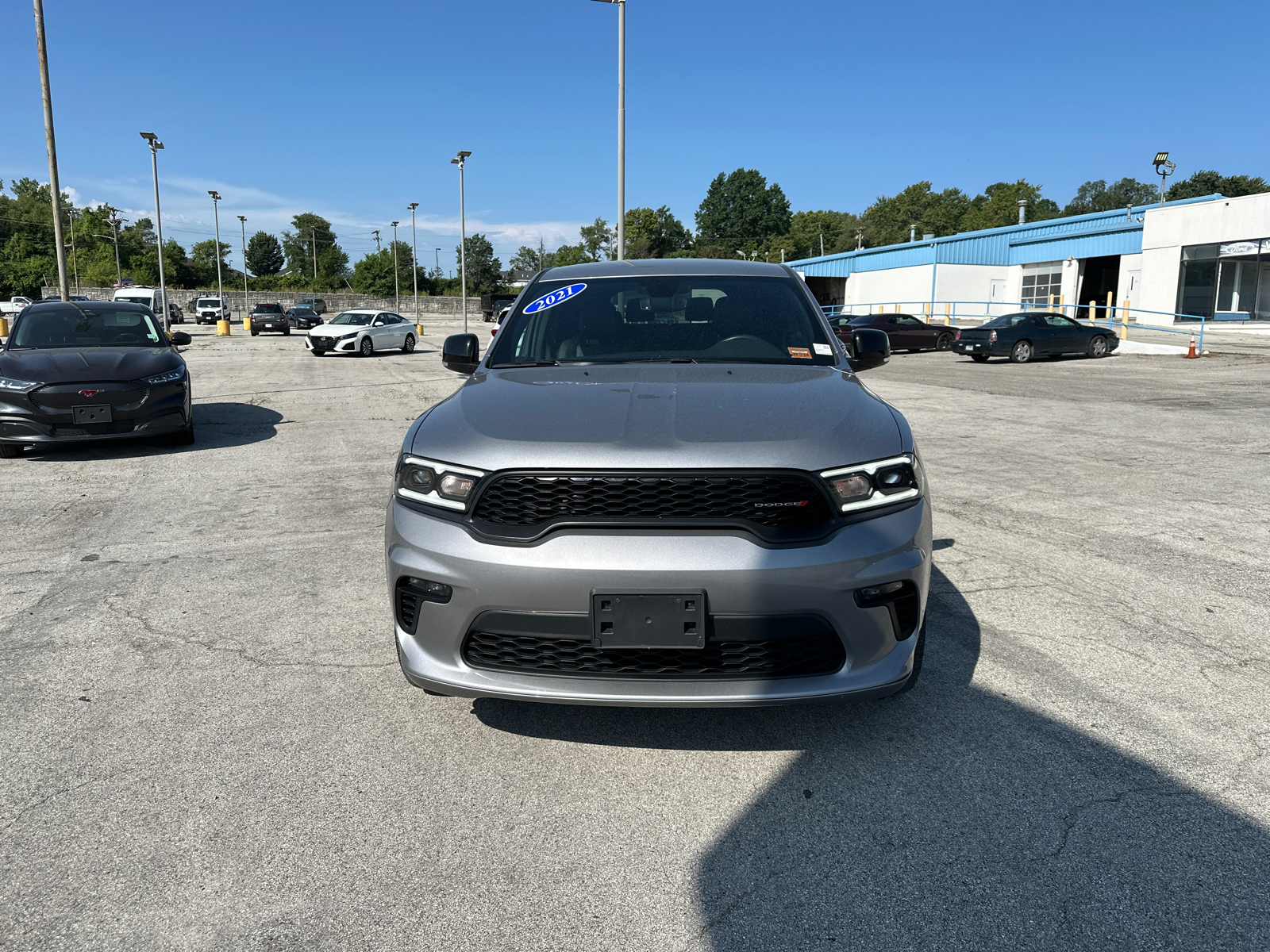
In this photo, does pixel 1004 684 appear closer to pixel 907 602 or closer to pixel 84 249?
pixel 907 602

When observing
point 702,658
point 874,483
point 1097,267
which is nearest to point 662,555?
point 702,658

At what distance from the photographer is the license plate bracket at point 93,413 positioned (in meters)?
8.33

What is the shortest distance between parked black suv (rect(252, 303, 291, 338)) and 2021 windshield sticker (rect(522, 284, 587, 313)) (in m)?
44.3

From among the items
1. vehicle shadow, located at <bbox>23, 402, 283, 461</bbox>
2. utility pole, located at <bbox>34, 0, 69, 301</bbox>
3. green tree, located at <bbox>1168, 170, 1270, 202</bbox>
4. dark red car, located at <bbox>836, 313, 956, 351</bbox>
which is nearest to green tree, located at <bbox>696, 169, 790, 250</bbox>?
green tree, located at <bbox>1168, 170, 1270, 202</bbox>

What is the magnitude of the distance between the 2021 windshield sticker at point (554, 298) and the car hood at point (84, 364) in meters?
6.05

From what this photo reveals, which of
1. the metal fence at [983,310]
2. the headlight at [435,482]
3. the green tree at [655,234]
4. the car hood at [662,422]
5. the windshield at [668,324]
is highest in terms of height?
the green tree at [655,234]

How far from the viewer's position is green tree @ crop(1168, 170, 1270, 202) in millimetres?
96875

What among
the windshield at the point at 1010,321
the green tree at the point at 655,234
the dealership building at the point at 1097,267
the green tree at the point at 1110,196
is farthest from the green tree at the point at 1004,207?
the windshield at the point at 1010,321

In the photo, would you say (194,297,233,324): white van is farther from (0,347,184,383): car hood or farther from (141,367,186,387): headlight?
(141,367,186,387): headlight

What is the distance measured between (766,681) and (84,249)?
404 ft

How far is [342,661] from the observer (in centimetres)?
378

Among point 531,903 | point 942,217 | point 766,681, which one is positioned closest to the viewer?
point 531,903

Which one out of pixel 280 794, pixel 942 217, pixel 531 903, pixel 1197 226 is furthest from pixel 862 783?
pixel 942 217

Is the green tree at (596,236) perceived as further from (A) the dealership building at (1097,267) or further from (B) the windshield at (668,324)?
(B) the windshield at (668,324)
